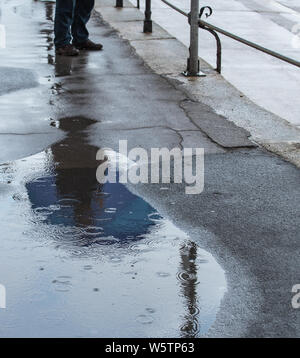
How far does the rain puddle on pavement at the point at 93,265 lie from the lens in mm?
3982

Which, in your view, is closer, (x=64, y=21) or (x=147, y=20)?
(x=64, y=21)

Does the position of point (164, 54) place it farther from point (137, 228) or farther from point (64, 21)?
point (137, 228)

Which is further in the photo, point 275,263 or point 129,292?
point 275,263

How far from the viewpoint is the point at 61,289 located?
4.29m

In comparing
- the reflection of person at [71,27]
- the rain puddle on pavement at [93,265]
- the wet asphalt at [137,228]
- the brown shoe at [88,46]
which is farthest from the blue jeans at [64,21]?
the rain puddle on pavement at [93,265]

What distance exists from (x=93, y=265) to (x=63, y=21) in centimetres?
579

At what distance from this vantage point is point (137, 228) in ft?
16.8

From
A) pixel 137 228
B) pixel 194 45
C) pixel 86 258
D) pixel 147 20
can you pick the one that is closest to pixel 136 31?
pixel 147 20

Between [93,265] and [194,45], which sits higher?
[194,45]

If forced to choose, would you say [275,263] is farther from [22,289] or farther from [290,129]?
[290,129]

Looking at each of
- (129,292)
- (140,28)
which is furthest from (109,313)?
(140,28)

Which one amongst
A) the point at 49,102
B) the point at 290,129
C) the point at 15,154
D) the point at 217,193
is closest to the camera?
the point at 217,193

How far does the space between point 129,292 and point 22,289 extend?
54cm
